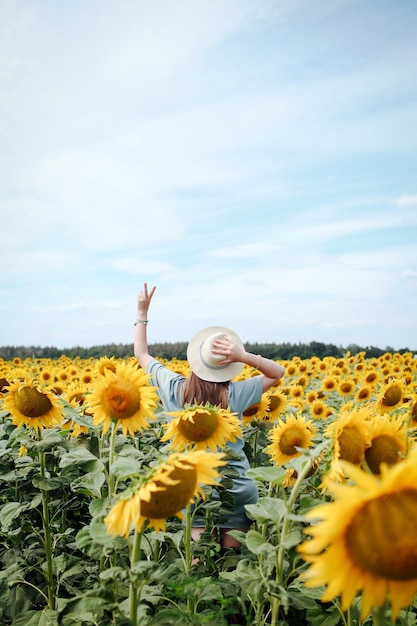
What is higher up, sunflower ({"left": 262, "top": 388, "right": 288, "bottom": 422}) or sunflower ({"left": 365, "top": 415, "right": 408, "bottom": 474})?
sunflower ({"left": 365, "top": 415, "right": 408, "bottom": 474})

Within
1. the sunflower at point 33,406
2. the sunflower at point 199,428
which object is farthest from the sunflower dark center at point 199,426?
the sunflower at point 33,406

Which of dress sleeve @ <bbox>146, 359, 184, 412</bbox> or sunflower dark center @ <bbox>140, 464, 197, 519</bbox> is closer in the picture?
sunflower dark center @ <bbox>140, 464, 197, 519</bbox>

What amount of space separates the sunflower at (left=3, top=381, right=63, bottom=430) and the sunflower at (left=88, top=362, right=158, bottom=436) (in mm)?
1102

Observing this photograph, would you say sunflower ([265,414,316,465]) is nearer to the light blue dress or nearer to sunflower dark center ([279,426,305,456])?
sunflower dark center ([279,426,305,456])

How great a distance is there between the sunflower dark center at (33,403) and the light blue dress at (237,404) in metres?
0.82

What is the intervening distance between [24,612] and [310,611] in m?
1.74

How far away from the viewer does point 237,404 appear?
4.58 metres

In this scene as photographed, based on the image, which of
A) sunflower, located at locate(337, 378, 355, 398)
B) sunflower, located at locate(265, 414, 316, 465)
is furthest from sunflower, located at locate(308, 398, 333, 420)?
sunflower, located at locate(265, 414, 316, 465)

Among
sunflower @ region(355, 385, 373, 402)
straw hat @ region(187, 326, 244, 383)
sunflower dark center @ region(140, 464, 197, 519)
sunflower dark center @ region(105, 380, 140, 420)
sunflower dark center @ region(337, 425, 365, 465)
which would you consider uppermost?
straw hat @ region(187, 326, 244, 383)

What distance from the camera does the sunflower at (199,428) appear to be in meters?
2.97

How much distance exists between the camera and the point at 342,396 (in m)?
9.58

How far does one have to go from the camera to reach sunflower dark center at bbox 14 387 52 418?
4.01 metres

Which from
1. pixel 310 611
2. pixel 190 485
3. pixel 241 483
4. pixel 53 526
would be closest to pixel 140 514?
pixel 190 485

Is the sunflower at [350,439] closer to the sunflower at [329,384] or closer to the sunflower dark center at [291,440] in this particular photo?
the sunflower dark center at [291,440]
